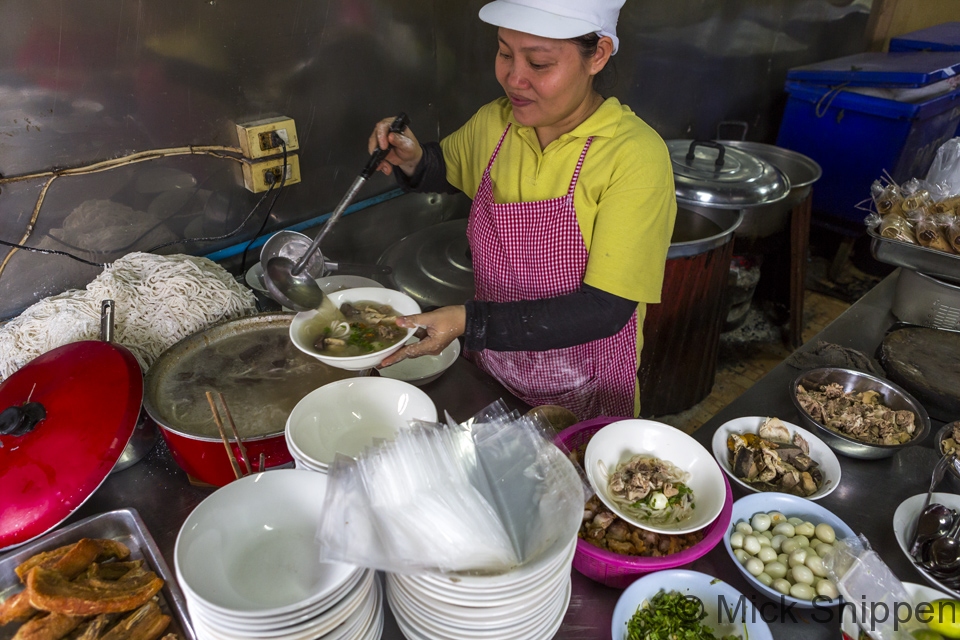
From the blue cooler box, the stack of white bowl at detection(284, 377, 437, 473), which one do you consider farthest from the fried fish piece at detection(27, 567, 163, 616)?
the blue cooler box

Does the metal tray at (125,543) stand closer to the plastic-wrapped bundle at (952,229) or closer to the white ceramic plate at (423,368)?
the white ceramic plate at (423,368)

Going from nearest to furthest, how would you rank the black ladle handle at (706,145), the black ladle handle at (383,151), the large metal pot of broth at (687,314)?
the black ladle handle at (383,151) → the large metal pot of broth at (687,314) → the black ladle handle at (706,145)

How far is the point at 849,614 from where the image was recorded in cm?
120

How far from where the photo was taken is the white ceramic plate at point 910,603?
118 cm

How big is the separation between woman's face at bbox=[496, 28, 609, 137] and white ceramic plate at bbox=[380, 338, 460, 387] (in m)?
0.80

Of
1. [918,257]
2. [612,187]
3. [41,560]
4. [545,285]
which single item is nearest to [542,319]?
[545,285]

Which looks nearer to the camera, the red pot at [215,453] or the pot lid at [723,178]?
the red pot at [215,453]

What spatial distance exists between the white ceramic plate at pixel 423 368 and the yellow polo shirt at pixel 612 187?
0.56 m

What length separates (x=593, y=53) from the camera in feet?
5.44

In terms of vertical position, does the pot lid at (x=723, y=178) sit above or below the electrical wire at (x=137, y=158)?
below

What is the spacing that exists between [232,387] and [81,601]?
645 mm

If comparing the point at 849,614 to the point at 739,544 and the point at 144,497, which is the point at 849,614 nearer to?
the point at 739,544

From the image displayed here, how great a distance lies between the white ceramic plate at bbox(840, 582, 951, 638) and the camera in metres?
1.18

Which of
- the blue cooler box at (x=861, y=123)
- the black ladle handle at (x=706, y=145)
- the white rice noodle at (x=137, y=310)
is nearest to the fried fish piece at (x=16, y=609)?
the white rice noodle at (x=137, y=310)
